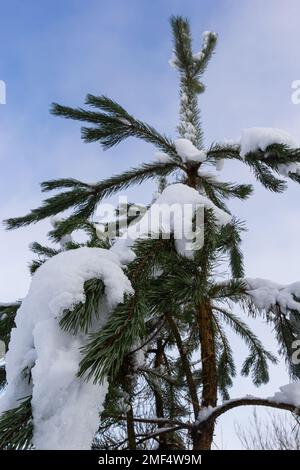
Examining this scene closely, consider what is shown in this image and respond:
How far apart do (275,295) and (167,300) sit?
1378mm

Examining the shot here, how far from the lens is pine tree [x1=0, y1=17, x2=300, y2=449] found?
1.80 metres

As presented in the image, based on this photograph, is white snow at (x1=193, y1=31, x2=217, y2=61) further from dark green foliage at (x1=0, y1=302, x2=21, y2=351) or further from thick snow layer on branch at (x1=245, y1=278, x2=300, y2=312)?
dark green foliage at (x1=0, y1=302, x2=21, y2=351)

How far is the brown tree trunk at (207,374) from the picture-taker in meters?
2.92

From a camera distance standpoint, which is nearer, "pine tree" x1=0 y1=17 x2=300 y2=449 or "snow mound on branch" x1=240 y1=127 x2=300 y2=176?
"pine tree" x1=0 y1=17 x2=300 y2=449

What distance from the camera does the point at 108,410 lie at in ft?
7.95

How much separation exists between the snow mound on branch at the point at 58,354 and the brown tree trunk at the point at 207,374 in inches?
59.2

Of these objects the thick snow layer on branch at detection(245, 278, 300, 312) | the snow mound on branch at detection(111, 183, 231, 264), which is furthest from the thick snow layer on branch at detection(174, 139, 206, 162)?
the snow mound on branch at detection(111, 183, 231, 264)

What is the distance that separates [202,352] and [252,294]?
1.98 feet

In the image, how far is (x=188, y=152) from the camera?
12.1 feet

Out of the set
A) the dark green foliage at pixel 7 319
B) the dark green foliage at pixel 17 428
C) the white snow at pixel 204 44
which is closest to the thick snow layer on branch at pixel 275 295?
the dark green foliage at pixel 7 319

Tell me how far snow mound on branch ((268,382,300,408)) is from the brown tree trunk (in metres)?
0.48

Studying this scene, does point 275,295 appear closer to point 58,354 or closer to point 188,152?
point 188,152

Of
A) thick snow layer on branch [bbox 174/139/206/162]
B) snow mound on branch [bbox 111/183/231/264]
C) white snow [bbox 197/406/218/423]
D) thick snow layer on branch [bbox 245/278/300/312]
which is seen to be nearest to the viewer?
snow mound on branch [bbox 111/183/231/264]
